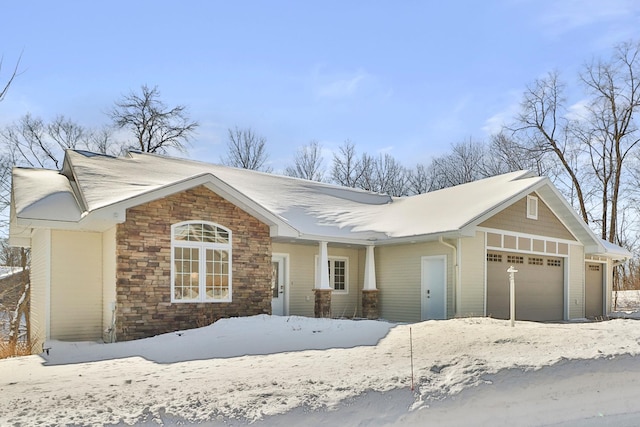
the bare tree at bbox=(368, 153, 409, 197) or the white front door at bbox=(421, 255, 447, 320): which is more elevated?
the bare tree at bbox=(368, 153, 409, 197)

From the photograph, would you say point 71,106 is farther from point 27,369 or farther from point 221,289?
point 27,369

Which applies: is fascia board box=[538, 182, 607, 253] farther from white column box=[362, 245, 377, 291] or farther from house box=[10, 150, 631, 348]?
white column box=[362, 245, 377, 291]

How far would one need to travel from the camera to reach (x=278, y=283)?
16031 mm

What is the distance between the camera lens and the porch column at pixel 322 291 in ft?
50.6

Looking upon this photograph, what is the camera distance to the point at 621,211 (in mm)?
34719

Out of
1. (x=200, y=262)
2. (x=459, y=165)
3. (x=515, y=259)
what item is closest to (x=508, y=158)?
(x=459, y=165)

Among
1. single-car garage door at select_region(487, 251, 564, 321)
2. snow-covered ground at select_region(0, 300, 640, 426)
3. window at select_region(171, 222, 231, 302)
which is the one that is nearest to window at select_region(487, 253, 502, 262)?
single-car garage door at select_region(487, 251, 564, 321)

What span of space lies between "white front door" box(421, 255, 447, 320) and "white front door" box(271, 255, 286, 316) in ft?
13.5

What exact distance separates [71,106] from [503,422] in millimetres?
30179

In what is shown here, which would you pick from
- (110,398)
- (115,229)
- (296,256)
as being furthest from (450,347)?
(296,256)

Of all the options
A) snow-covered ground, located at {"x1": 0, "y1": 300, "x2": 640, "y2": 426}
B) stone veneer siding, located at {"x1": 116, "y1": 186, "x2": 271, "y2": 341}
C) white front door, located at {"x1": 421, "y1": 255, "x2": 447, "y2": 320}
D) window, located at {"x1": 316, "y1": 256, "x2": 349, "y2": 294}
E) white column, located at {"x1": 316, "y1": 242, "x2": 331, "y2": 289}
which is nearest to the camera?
snow-covered ground, located at {"x1": 0, "y1": 300, "x2": 640, "y2": 426}

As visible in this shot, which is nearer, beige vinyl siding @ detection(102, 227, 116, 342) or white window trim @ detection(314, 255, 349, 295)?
beige vinyl siding @ detection(102, 227, 116, 342)

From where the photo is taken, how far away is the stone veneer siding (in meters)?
10.9

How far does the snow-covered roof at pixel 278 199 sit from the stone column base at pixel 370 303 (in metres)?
1.77
